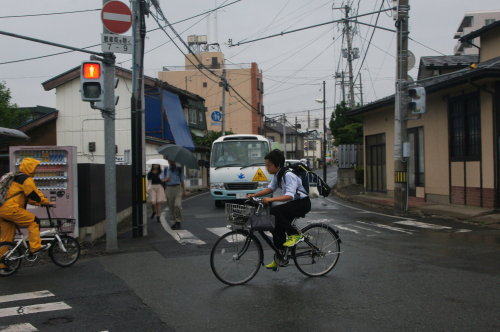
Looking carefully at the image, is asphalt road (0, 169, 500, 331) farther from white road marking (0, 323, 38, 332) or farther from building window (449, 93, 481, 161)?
building window (449, 93, 481, 161)

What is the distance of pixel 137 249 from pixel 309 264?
425 centimetres

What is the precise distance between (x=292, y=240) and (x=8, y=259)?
4.35 m

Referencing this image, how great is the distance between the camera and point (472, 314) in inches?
203

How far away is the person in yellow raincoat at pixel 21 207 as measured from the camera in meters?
7.57

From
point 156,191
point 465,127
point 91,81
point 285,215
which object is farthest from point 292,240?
point 465,127

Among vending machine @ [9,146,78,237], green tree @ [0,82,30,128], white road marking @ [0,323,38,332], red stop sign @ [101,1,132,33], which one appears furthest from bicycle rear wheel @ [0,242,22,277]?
green tree @ [0,82,30,128]

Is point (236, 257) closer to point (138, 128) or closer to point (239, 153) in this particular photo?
point (138, 128)

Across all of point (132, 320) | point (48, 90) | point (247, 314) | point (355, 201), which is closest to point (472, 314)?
point (247, 314)

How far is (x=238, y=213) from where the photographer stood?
21.1 feet

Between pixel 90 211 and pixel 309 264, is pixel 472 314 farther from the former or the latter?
pixel 90 211

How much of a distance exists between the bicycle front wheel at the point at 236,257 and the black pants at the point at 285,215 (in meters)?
0.32

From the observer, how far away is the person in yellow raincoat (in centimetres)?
757

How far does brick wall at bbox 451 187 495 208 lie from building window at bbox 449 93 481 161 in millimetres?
1045

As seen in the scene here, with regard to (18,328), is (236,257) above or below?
above
